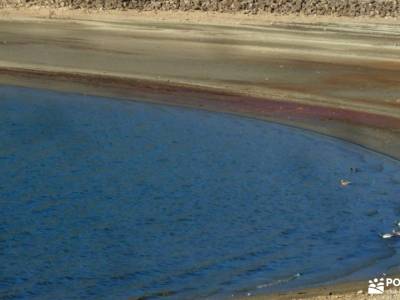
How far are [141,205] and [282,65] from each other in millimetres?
13738

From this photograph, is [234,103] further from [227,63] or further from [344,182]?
[344,182]

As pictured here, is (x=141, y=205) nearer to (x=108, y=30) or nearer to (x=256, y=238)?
(x=256, y=238)

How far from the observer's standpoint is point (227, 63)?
88.2 ft

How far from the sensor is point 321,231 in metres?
12.6

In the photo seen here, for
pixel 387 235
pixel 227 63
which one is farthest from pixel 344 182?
pixel 227 63

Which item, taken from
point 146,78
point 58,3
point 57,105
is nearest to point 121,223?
point 57,105

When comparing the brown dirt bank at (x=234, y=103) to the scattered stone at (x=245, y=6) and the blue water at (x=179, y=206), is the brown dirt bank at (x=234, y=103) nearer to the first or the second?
the blue water at (x=179, y=206)

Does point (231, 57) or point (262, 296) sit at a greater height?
point (262, 296)
